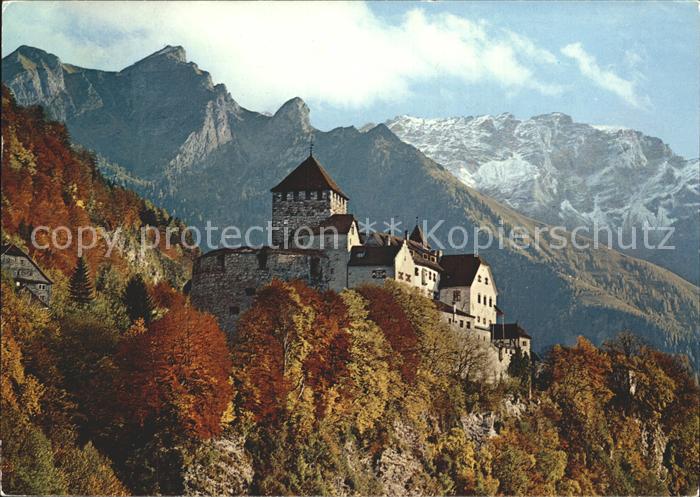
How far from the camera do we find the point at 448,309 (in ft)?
290

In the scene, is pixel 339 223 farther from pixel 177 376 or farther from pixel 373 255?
pixel 177 376

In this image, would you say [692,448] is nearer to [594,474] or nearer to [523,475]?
[594,474]

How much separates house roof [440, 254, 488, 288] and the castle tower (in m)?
10.9

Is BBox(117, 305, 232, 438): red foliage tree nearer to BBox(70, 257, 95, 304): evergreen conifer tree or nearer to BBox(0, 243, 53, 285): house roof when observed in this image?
BBox(70, 257, 95, 304): evergreen conifer tree

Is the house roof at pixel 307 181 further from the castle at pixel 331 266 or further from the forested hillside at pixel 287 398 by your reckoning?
the forested hillside at pixel 287 398

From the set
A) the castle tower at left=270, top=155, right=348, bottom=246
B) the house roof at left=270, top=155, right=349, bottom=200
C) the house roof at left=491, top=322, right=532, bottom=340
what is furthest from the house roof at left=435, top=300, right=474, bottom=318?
the house roof at left=270, top=155, right=349, bottom=200

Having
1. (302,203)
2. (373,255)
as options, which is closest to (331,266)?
(373,255)

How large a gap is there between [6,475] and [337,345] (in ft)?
84.4

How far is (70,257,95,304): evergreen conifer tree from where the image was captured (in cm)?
7728

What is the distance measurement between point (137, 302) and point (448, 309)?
2538 centimetres

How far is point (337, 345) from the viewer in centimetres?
7381


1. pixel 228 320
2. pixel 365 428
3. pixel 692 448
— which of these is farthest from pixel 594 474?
pixel 228 320

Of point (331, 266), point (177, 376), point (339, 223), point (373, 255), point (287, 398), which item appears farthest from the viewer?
point (339, 223)

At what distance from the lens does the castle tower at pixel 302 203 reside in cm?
8931
